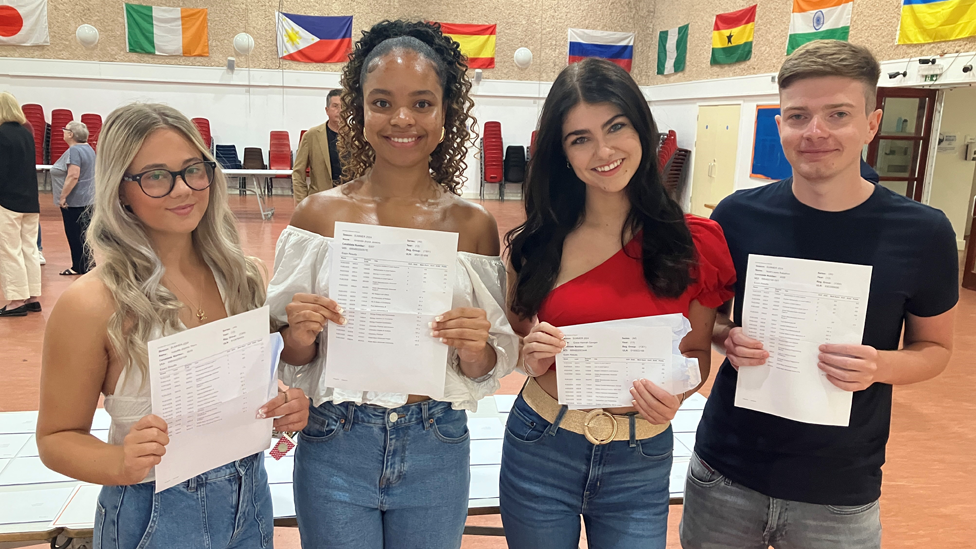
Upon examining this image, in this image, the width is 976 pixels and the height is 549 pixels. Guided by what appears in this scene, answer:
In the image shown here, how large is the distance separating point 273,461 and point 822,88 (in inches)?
87.4

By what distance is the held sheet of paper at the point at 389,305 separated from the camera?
1455 millimetres

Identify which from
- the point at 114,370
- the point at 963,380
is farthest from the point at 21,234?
the point at 963,380

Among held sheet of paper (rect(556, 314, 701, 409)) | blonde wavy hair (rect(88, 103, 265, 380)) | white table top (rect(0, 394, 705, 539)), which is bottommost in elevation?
white table top (rect(0, 394, 705, 539))

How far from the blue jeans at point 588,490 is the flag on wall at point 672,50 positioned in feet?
43.9

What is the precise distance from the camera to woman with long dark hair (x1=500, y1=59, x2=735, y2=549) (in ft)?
5.00

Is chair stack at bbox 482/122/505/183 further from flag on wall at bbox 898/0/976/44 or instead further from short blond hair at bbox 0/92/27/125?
short blond hair at bbox 0/92/27/125

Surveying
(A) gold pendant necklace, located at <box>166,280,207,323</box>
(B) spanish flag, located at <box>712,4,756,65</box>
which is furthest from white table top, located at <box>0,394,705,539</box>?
(B) spanish flag, located at <box>712,4,756,65</box>

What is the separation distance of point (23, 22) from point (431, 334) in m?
15.6

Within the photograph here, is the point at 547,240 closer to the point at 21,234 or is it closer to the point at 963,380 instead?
the point at 963,380

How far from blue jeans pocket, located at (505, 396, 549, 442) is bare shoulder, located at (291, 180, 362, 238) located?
0.66 meters

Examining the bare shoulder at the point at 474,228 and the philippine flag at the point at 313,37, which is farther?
the philippine flag at the point at 313,37

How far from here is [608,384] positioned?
1.50m

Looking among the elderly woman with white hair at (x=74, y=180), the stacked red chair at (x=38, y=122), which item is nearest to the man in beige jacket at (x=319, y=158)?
the elderly woman with white hair at (x=74, y=180)

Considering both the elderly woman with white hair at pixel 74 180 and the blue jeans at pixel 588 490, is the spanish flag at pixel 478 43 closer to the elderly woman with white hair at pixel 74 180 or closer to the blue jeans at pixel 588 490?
the elderly woman with white hair at pixel 74 180
